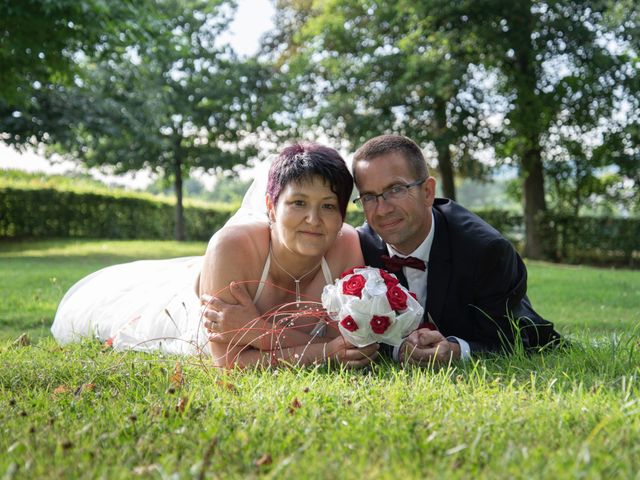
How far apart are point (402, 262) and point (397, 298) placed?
771 millimetres

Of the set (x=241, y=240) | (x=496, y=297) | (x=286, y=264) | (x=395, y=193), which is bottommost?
(x=496, y=297)

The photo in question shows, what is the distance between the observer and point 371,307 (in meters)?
3.53

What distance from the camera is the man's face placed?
13.8 ft

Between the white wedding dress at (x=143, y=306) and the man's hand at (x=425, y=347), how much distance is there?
5.00ft

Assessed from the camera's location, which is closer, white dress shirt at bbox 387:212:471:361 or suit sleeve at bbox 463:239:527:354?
suit sleeve at bbox 463:239:527:354

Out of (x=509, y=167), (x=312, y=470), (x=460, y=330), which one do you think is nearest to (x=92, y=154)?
(x=509, y=167)

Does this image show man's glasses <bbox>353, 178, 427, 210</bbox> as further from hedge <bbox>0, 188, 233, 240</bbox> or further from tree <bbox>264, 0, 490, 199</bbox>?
hedge <bbox>0, 188, 233, 240</bbox>

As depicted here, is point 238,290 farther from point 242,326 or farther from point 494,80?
point 494,80

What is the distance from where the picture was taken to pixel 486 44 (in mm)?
18828

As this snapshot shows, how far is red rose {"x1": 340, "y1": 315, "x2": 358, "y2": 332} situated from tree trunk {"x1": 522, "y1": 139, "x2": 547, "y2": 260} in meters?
17.5

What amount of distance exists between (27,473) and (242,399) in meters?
1.13

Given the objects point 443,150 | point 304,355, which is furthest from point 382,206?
point 443,150

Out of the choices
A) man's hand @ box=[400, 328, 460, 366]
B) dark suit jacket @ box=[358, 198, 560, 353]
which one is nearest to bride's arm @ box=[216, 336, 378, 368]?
man's hand @ box=[400, 328, 460, 366]

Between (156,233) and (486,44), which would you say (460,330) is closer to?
(486,44)
